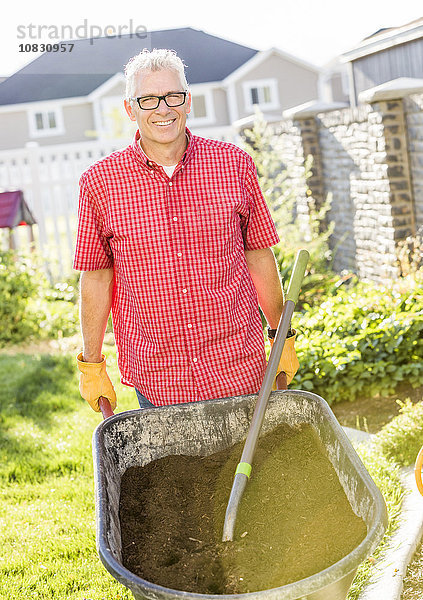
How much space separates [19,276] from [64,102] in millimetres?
25193

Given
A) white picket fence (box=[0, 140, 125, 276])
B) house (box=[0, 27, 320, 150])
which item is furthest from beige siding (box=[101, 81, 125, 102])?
white picket fence (box=[0, 140, 125, 276])

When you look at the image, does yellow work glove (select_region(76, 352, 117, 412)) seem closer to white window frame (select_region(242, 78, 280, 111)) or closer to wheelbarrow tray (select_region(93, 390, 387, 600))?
wheelbarrow tray (select_region(93, 390, 387, 600))

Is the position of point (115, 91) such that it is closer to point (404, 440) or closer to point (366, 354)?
point (366, 354)

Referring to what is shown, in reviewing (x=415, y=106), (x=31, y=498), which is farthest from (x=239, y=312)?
(x=415, y=106)

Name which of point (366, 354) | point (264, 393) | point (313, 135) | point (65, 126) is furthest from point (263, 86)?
point (264, 393)

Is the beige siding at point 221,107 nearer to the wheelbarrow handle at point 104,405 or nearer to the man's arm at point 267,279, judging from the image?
the man's arm at point 267,279

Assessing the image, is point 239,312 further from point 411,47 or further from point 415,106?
point 411,47

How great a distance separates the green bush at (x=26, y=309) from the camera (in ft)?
24.6

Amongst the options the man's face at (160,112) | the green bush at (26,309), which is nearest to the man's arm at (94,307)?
the man's face at (160,112)

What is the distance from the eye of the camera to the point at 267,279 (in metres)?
2.56

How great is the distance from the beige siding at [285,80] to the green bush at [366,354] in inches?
1070

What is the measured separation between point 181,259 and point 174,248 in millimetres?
41

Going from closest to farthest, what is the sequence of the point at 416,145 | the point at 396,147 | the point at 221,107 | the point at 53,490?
1. the point at 53,490
2. the point at 416,145
3. the point at 396,147
4. the point at 221,107

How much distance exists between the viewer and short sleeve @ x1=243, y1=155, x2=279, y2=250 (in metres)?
2.46
